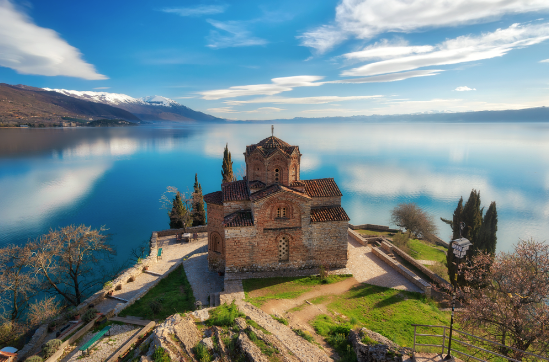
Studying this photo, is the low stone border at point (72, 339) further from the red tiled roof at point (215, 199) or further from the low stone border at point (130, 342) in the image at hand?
the red tiled roof at point (215, 199)

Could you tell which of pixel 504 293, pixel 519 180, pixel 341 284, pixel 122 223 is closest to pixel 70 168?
pixel 122 223

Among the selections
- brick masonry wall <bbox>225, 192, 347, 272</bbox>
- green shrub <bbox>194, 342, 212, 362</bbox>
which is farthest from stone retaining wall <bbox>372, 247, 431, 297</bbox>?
green shrub <bbox>194, 342, 212, 362</bbox>

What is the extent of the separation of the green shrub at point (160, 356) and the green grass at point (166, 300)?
16.8 feet

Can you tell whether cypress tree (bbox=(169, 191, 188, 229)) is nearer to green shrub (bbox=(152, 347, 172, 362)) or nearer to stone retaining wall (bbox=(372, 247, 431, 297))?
stone retaining wall (bbox=(372, 247, 431, 297))

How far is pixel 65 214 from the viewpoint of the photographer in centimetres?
4197

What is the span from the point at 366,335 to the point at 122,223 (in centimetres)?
3960

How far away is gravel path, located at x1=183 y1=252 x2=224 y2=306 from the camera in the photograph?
1702 centimetres

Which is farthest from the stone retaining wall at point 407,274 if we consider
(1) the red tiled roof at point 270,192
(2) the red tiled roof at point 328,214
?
(1) the red tiled roof at point 270,192

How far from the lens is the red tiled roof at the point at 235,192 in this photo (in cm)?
1814

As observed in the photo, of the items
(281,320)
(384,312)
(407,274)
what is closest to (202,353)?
(281,320)

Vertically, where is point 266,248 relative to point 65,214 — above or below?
above

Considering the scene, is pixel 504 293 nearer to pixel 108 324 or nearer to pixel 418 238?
pixel 108 324

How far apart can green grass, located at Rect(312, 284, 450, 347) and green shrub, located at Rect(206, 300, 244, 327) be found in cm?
364

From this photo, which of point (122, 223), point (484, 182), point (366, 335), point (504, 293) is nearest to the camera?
point (504, 293)
